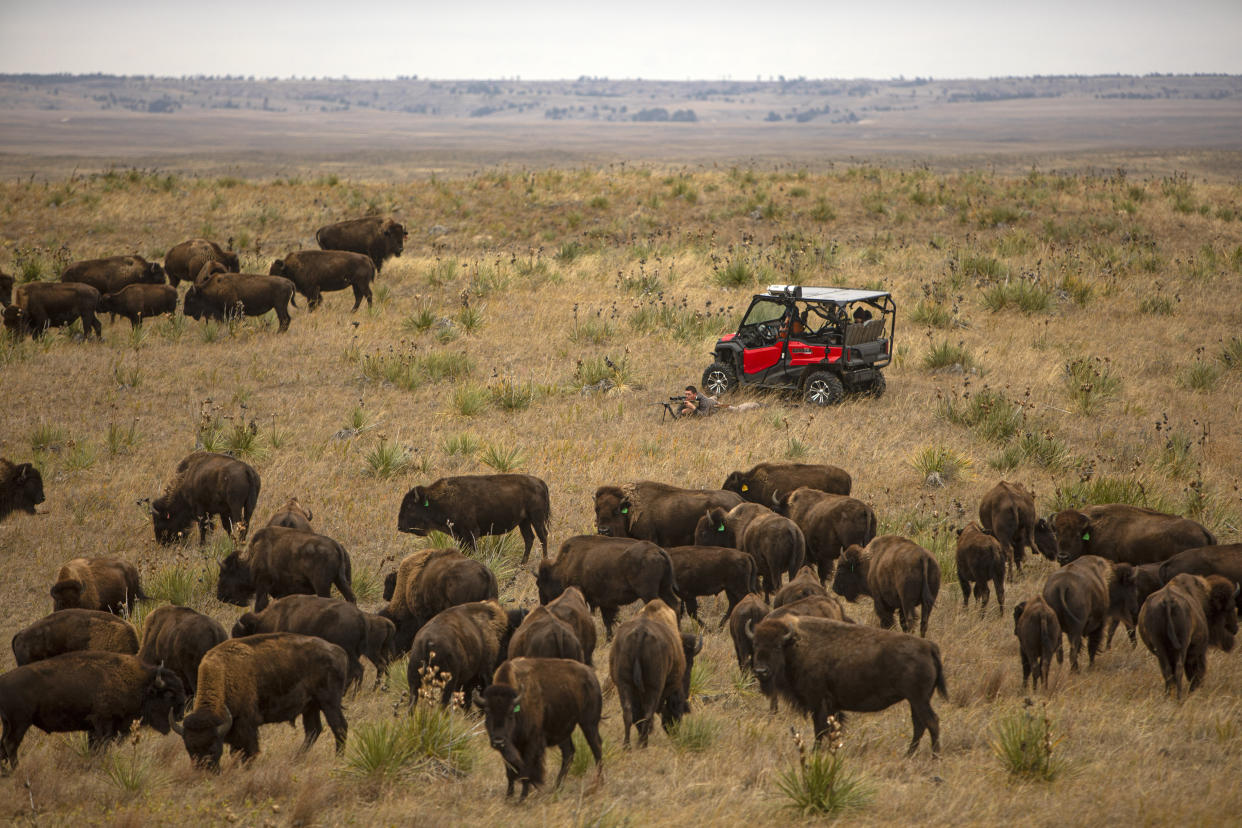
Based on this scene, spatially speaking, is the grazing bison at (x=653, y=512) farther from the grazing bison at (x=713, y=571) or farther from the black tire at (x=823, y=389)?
the black tire at (x=823, y=389)

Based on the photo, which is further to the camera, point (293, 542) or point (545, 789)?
point (293, 542)

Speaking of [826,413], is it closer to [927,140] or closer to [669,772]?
[669,772]

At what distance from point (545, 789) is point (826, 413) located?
36.2ft

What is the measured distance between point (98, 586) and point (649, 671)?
5786mm

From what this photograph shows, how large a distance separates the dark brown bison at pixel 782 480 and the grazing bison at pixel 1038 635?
4.20 metres

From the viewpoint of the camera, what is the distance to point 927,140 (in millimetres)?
142625

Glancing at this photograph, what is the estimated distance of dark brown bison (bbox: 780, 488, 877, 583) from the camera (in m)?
11.6

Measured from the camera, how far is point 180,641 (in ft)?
28.8

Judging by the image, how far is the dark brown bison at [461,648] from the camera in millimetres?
8234

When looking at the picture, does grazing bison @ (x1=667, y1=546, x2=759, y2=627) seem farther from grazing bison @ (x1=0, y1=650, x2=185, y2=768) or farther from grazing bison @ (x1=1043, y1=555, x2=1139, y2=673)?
grazing bison @ (x1=0, y1=650, x2=185, y2=768)

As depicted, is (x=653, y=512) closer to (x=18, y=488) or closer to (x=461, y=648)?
(x=461, y=648)

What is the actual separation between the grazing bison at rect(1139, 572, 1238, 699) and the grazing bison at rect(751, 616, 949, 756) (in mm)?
1929

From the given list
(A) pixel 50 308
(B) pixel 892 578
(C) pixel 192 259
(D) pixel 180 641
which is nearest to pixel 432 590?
(D) pixel 180 641

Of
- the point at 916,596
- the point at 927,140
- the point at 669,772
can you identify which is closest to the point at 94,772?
the point at 669,772
